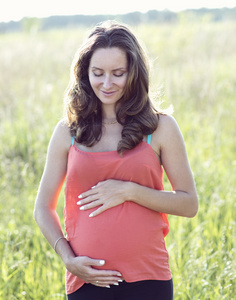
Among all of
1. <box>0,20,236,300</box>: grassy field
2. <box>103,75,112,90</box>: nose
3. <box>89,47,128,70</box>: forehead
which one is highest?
<box>89,47,128,70</box>: forehead

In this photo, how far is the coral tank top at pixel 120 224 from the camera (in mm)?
1791

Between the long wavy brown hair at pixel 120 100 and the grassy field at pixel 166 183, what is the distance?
182 mm

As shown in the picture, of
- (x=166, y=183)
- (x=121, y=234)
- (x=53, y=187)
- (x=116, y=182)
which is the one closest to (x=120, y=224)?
(x=121, y=234)

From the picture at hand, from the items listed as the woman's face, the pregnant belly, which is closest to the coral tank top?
the pregnant belly

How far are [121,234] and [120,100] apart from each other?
0.61 meters

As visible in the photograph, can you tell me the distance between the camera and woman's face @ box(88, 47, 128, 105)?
189 centimetres

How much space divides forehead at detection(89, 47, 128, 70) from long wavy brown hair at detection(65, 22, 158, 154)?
2cm

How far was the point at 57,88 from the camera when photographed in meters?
7.49

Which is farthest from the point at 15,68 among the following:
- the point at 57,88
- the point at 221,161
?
the point at 221,161

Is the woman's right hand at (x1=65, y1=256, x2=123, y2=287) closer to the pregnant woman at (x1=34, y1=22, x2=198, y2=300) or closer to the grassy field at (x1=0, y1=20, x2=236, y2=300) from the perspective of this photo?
the pregnant woman at (x1=34, y1=22, x2=198, y2=300)

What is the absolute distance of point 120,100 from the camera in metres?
2.01

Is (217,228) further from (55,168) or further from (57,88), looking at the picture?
(57,88)

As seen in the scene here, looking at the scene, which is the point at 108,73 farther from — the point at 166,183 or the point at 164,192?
the point at 166,183

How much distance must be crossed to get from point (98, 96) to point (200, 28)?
10985 millimetres
